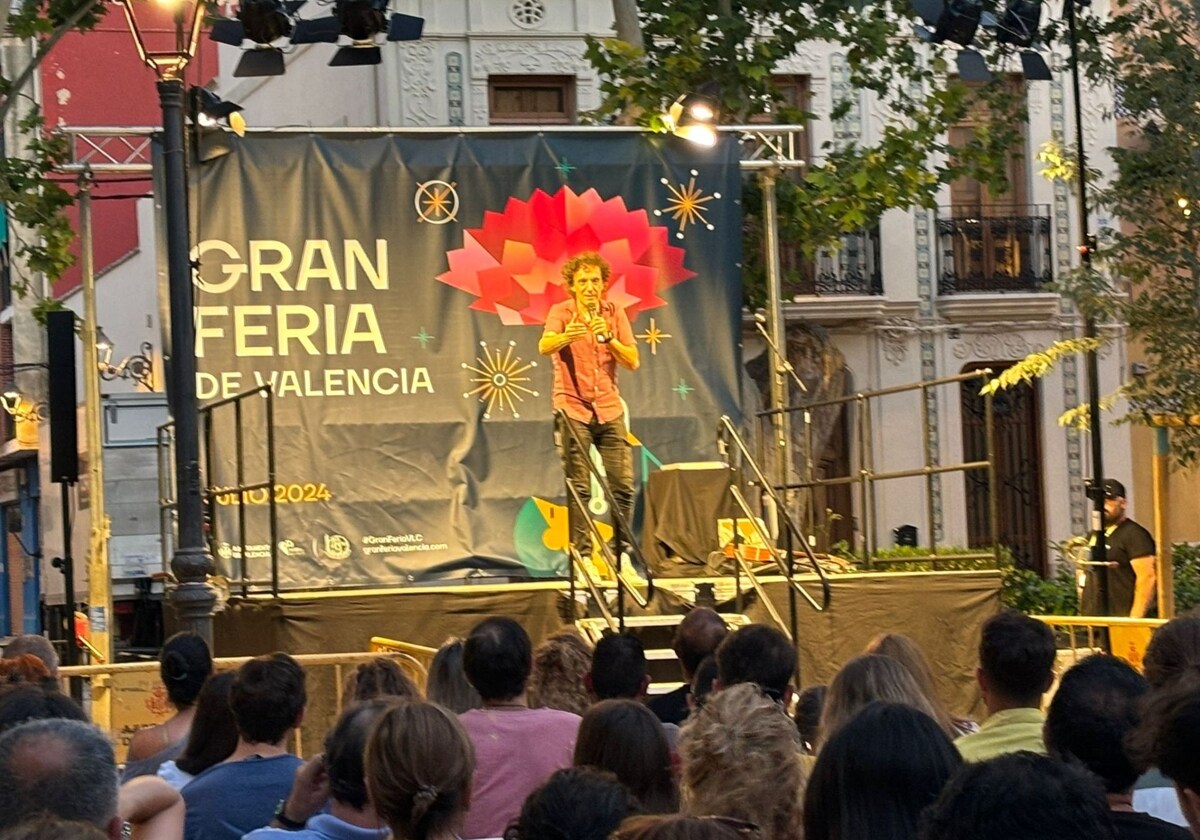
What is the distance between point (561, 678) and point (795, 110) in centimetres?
1297

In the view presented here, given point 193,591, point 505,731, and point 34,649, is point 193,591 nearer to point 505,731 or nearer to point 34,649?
point 34,649

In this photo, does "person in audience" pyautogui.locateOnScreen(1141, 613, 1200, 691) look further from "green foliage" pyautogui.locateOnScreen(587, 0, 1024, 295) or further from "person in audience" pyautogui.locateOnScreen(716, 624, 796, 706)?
"green foliage" pyautogui.locateOnScreen(587, 0, 1024, 295)

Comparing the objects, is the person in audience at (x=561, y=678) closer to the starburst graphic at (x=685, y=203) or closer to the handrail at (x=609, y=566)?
the handrail at (x=609, y=566)

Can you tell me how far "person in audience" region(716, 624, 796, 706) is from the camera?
20.5 ft

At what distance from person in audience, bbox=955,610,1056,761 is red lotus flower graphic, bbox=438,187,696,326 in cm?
1082

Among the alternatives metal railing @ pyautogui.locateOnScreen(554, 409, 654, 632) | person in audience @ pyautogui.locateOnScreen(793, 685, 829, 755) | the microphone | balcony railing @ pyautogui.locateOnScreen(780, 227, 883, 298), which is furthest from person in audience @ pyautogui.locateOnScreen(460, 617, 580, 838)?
balcony railing @ pyautogui.locateOnScreen(780, 227, 883, 298)

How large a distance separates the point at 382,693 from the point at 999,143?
15.5 meters

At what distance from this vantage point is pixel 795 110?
19.1 m

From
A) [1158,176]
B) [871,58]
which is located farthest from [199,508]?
[871,58]

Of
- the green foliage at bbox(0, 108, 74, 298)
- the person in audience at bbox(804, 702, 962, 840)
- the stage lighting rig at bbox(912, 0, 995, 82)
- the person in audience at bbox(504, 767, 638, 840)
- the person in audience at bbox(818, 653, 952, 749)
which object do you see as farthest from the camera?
the green foliage at bbox(0, 108, 74, 298)

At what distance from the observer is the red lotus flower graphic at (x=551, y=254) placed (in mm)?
16266

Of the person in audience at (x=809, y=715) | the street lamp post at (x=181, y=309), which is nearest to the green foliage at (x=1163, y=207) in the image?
the street lamp post at (x=181, y=309)

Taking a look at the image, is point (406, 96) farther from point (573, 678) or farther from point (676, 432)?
point (573, 678)

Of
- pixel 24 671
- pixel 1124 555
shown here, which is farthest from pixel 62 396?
pixel 24 671
